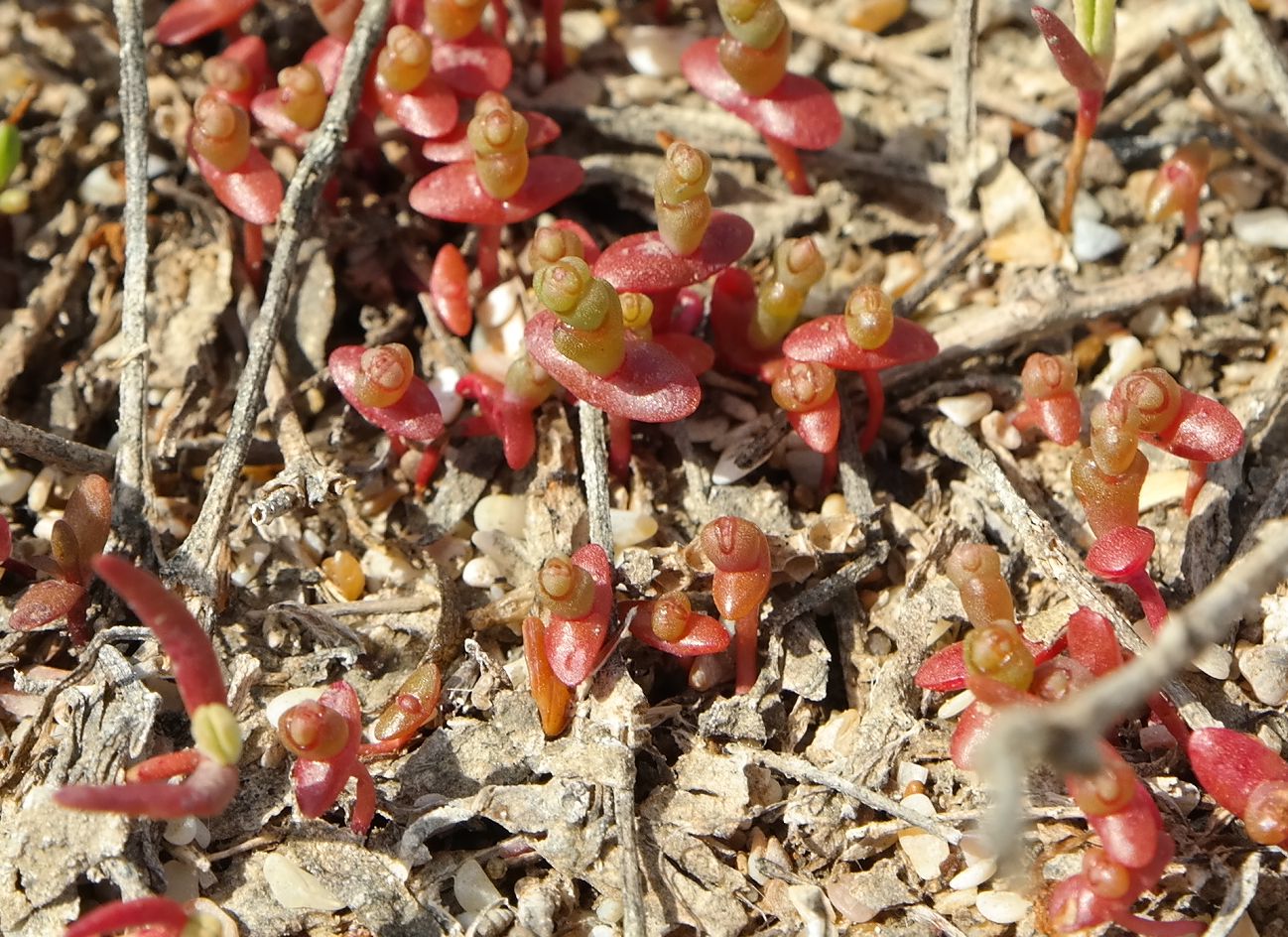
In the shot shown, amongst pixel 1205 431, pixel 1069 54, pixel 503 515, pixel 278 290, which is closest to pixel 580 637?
pixel 503 515

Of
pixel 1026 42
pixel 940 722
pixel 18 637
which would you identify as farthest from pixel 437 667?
pixel 1026 42

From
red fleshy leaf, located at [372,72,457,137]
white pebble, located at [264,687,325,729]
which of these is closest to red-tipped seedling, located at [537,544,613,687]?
white pebble, located at [264,687,325,729]

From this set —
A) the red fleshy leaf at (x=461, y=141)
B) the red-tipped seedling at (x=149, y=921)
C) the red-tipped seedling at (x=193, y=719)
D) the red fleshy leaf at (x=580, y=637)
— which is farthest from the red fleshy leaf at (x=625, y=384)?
the red-tipped seedling at (x=149, y=921)

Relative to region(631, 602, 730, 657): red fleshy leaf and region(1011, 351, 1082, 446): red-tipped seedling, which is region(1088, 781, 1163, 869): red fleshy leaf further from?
region(1011, 351, 1082, 446): red-tipped seedling

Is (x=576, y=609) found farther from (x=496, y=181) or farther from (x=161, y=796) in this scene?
(x=496, y=181)

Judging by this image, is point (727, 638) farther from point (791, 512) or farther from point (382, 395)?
point (382, 395)
